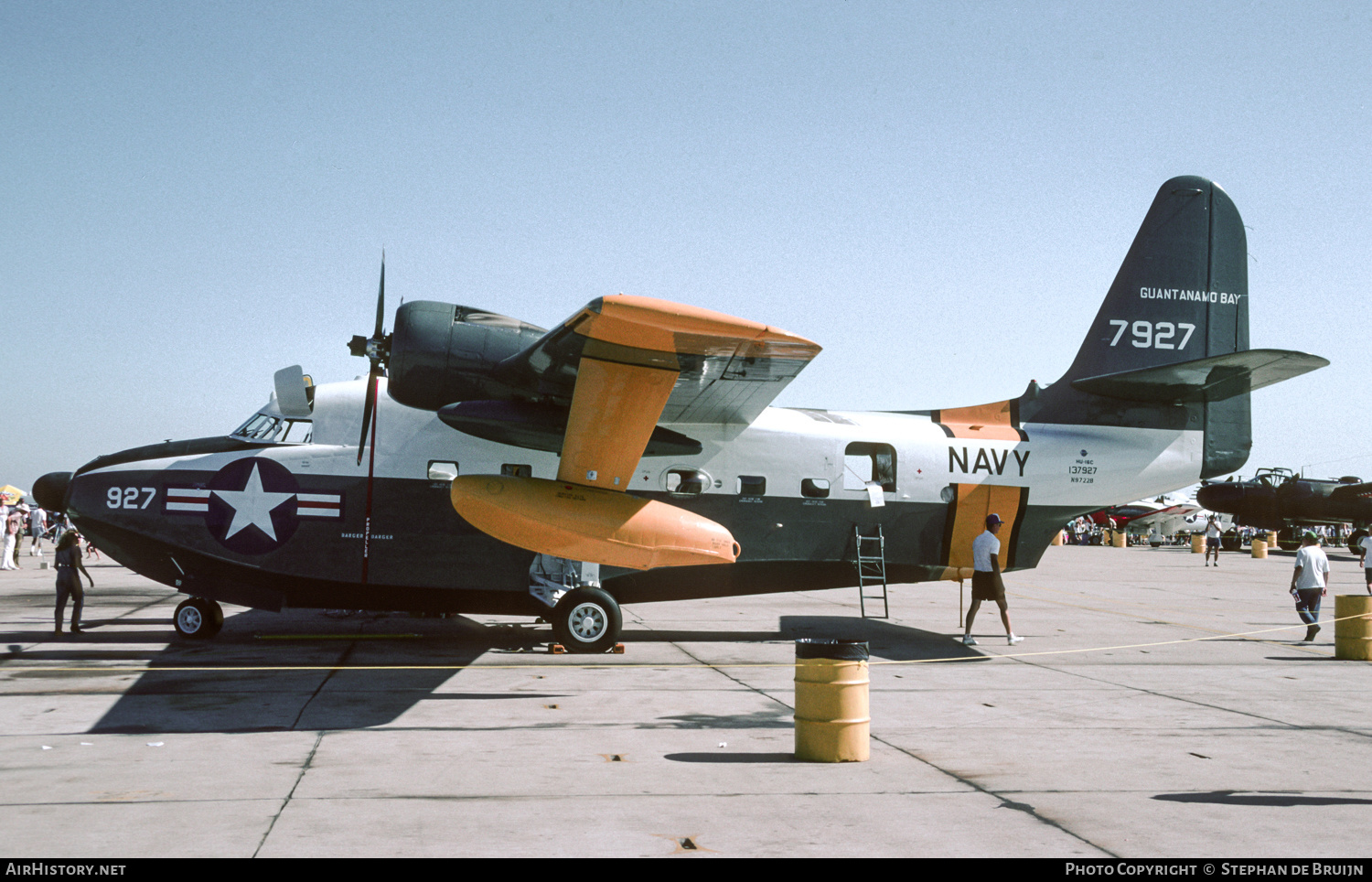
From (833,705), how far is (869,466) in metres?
7.86

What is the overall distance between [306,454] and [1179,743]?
10.9m

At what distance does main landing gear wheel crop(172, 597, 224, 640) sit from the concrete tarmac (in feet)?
0.89

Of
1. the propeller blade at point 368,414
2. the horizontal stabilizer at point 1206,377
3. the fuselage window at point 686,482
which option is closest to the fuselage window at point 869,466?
the fuselage window at point 686,482

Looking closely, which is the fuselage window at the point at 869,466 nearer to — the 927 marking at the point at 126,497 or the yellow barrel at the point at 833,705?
the yellow barrel at the point at 833,705

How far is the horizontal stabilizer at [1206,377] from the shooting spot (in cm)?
1227

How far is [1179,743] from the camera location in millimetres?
7773

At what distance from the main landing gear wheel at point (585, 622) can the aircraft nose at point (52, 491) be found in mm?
7082

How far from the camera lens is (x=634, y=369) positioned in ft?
33.7

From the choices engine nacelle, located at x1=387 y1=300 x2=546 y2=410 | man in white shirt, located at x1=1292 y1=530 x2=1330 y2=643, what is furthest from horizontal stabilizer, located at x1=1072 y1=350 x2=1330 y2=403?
engine nacelle, located at x1=387 y1=300 x2=546 y2=410

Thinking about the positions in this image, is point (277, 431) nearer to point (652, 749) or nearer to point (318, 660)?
point (318, 660)

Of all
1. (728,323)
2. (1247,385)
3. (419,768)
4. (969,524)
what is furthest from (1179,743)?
(1247,385)

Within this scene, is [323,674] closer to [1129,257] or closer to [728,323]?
[728,323]

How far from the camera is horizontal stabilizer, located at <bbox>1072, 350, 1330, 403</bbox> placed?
12.3 meters

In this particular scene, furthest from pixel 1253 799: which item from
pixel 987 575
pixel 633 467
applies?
pixel 987 575
